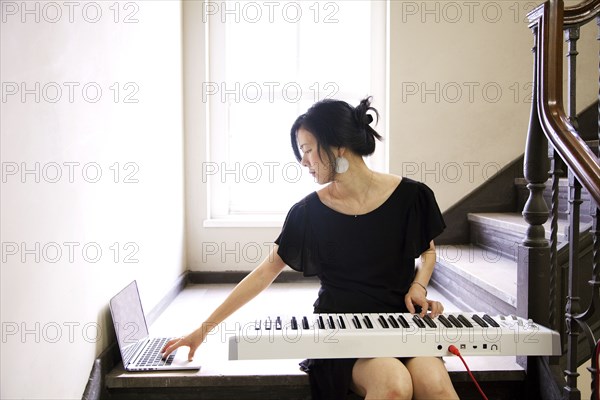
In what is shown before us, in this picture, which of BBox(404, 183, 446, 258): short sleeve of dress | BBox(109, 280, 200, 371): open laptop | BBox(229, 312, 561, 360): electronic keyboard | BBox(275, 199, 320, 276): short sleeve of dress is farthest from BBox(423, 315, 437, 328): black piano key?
BBox(109, 280, 200, 371): open laptop

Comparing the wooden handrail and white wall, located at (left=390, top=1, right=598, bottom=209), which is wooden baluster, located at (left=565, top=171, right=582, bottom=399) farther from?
white wall, located at (left=390, top=1, right=598, bottom=209)

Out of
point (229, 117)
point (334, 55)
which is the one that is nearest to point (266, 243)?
point (229, 117)

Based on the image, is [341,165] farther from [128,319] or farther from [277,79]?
[277,79]

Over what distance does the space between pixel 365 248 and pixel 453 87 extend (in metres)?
2.38

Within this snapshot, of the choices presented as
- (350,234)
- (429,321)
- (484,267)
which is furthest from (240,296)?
(484,267)

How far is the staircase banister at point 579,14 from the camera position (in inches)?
72.7

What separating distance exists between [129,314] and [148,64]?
1.39m

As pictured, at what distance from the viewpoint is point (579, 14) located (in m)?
1.86

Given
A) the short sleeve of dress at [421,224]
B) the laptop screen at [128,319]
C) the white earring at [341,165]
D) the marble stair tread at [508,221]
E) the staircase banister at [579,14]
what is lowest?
the laptop screen at [128,319]

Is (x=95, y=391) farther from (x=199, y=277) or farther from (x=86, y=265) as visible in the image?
(x=199, y=277)

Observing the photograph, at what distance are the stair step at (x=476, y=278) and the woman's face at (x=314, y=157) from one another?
99 centimetres

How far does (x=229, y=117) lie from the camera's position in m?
4.08

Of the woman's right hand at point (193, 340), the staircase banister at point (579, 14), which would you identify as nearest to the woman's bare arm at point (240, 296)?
the woman's right hand at point (193, 340)

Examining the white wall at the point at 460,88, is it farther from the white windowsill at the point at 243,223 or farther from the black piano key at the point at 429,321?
the black piano key at the point at 429,321
